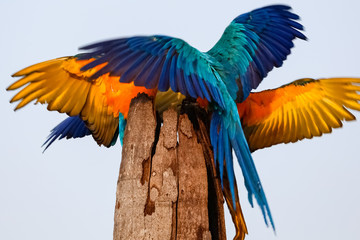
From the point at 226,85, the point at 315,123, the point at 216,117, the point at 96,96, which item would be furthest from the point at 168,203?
the point at 315,123

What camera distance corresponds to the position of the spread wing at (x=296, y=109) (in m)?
4.26

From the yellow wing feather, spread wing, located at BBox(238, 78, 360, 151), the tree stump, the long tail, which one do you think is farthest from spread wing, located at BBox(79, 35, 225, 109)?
spread wing, located at BBox(238, 78, 360, 151)

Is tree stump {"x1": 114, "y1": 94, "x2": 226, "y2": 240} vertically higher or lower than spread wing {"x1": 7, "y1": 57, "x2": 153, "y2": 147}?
lower

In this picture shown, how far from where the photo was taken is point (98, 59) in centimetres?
335

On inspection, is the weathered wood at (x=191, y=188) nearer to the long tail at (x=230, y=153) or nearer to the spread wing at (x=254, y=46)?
the long tail at (x=230, y=153)

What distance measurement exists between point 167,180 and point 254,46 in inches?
50.2

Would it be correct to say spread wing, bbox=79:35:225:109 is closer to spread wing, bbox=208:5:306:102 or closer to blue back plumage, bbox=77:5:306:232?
blue back plumage, bbox=77:5:306:232

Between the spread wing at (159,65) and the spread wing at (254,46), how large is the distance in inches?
9.4

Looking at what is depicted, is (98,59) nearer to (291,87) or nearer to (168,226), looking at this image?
(168,226)

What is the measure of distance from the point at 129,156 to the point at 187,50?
83 centimetres

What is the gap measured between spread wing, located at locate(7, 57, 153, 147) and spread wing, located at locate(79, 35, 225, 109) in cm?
32

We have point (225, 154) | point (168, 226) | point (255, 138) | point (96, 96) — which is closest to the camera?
point (168, 226)

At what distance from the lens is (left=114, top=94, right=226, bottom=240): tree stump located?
126 inches

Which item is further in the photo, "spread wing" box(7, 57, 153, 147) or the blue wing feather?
the blue wing feather
